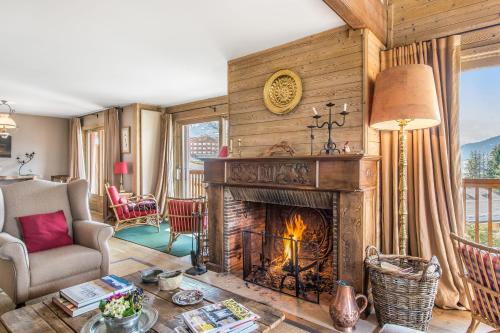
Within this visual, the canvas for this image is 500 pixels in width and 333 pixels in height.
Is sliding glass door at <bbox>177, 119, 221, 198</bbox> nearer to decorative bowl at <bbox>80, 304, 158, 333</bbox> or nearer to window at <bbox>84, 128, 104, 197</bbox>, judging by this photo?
window at <bbox>84, 128, 104, 197</bbox>

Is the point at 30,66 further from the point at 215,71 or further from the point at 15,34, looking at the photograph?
the point at 215,71

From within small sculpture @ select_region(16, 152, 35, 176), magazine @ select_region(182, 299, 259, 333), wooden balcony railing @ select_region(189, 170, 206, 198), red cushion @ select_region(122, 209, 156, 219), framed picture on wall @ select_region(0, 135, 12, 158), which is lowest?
red cushion @ select_region(122, 209, 156, 219)

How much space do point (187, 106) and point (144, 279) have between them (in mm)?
4678

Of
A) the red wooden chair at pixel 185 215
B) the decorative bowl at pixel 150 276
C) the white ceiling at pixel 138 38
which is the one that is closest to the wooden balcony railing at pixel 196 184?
the white ceiling at pixel 138 38

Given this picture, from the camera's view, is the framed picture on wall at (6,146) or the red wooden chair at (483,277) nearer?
the red wooden chair at (483,277)

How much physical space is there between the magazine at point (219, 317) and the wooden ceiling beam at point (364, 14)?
2154 mm

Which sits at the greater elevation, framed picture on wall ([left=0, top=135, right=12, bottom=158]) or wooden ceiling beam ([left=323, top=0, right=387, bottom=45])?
wooden ceiling beam ([left=323, top=0, right=387, bottom=45])

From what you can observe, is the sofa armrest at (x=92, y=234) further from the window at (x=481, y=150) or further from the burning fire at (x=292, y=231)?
the window at (x=481, y=150)

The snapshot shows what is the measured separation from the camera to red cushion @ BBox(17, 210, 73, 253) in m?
2.68

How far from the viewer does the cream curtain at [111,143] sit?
673cm

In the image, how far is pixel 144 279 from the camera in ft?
6.75

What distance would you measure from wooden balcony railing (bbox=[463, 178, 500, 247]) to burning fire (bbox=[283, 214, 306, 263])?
1.55 meters

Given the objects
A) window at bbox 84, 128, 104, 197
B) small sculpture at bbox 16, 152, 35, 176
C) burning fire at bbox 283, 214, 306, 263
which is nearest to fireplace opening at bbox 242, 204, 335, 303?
burning fire at bbox 283, 214, 306, 263

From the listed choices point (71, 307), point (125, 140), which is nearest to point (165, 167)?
point (125, 140)
